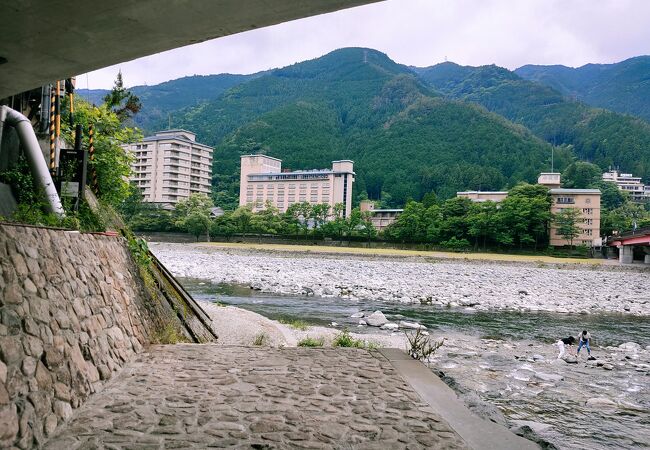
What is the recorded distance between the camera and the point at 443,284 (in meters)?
26.1

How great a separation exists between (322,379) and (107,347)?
2586 mm

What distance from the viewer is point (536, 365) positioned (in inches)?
388

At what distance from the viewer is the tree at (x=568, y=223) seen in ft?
186

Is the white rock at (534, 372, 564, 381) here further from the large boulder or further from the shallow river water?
the large boulder

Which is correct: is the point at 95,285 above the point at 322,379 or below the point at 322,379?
above

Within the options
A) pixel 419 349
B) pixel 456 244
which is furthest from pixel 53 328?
pixel 456 244

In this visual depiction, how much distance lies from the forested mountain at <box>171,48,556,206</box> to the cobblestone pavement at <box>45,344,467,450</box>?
9351cm

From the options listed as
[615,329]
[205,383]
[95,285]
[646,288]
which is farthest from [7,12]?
[646,288]

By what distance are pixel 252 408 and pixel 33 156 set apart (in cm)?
575

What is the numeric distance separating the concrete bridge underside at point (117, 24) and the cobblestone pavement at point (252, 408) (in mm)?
3263

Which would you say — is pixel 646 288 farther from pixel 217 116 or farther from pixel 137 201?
pixel 217 116

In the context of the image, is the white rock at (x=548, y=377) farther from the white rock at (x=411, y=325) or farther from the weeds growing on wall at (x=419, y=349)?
the white rock at (x=411, y=325)

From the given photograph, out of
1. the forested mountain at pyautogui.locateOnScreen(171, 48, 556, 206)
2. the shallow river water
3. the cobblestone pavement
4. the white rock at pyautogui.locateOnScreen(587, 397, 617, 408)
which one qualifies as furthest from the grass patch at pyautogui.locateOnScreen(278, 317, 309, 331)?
the forested mountain at pyautogui.locateOnScreen(171, 48, 556, 206)

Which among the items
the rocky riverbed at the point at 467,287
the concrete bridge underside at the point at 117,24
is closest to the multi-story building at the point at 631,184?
the rocky riverbed at the point at 467,287
